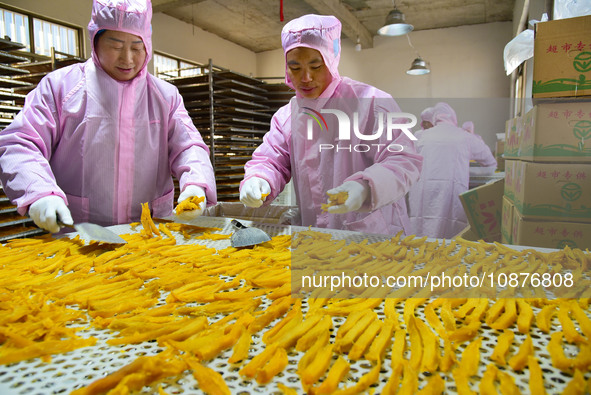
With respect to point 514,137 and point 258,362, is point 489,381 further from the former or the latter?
point 514,137

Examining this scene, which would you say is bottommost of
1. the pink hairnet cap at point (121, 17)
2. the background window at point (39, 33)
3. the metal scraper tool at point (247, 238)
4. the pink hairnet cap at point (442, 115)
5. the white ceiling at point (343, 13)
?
the metal scraper tool at point (247, 238)

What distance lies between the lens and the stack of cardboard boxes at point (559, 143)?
1.54 m

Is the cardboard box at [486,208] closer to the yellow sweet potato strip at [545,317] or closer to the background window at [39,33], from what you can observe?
the yellow sweet potato strip at [545,317]

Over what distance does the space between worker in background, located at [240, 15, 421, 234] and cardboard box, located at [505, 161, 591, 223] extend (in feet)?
1.53

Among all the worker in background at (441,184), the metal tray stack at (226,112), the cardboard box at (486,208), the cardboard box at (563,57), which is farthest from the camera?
the metal tray stack at (226,112)

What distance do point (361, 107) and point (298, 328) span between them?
4.86 ft

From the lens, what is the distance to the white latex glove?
171cm

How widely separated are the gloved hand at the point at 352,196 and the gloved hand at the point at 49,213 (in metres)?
1.00

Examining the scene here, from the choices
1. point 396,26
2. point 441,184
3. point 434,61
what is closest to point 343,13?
point 396,26

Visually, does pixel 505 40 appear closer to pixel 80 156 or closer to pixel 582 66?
pixel 582 66

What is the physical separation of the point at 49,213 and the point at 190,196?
54 centimetres

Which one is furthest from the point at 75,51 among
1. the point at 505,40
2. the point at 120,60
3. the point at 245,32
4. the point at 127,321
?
the point at 505,40

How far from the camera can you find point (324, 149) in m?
2.12

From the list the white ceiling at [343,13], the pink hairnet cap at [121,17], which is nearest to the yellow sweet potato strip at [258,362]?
the pink hairnet cap at [121,17]
